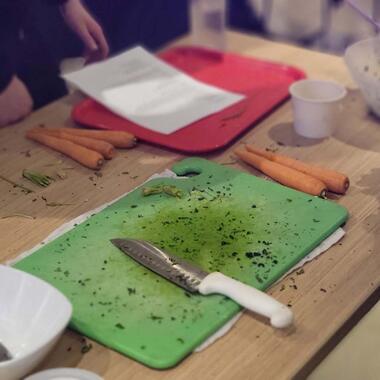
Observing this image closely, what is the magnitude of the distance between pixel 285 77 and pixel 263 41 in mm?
213

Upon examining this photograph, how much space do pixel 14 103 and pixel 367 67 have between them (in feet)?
2.06

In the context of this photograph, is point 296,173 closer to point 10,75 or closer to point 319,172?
point 319,172

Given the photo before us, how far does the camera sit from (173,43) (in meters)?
1.67

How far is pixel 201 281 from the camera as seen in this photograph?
0.86 meters

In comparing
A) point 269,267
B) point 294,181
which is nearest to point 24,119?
point 294,181

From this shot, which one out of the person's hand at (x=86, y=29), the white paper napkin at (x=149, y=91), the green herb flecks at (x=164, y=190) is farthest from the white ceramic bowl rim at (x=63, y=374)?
the person's hand at (x=86, y=29)

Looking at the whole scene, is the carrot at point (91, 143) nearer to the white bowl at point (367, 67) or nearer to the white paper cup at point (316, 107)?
the white paper cup at point (316, 107)

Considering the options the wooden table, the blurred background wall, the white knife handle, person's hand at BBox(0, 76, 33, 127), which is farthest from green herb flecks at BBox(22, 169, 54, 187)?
the blurred background wall

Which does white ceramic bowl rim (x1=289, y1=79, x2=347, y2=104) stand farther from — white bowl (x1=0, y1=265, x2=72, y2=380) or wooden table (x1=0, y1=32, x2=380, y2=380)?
white bowl (x1=0, y1=265, x2=72, y2=380)

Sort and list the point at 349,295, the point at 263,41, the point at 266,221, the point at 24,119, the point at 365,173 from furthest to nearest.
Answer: the point at 263,41
the point at 24,119
the point at 365,173
the point at 266,221
the point at 349,295

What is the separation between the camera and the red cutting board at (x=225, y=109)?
4.08 ft

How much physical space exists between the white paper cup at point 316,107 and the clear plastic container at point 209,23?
376 millimetres

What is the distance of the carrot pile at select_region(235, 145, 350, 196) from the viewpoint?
1.07m

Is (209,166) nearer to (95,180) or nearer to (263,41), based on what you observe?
(95,180)
